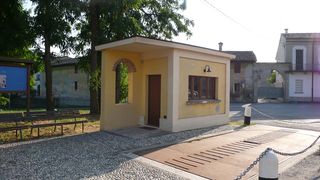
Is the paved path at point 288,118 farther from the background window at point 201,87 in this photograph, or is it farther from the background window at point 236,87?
the background window at point 236,87

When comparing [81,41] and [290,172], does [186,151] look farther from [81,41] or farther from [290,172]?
[81,41]

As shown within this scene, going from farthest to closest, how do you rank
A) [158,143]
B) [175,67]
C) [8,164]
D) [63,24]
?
[63,24]
[175,67]
[158,143]
[8,164]

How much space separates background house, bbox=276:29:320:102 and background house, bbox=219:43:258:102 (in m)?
4.74

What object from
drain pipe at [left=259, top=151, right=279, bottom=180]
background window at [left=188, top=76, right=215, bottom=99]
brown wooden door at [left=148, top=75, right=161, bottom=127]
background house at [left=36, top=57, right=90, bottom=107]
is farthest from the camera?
background house at [left=36, top=57, right=90, bottom=107]

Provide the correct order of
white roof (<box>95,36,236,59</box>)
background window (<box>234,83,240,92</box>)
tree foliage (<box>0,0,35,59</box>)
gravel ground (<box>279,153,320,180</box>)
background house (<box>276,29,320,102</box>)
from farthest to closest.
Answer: background window (<box>234,83,240,92</box>), background house (<box>276,29,320,102</box>), tree foliage (<box>0,0,35,59</box>), white roof (<box>95,36,236,59</box>), gravel ground (<box>279,153,320,180</box>)

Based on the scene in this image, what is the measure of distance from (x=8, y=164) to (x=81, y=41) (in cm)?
1104

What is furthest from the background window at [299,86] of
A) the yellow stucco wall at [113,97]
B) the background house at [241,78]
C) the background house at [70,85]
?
the yellow stucco wall at [113,97]

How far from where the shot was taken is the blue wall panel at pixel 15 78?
8602 millimetres

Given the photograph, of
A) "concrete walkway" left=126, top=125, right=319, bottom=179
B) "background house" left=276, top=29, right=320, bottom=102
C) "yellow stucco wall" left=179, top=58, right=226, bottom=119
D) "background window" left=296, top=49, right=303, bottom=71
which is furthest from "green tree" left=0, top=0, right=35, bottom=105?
"background window" left=296, top=49, right=303, bottom=71

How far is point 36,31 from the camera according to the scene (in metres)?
13.2

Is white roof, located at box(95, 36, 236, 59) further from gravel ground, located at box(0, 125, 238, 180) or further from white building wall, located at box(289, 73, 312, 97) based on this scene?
white building wall, located at box(289, 73, 312, 97)

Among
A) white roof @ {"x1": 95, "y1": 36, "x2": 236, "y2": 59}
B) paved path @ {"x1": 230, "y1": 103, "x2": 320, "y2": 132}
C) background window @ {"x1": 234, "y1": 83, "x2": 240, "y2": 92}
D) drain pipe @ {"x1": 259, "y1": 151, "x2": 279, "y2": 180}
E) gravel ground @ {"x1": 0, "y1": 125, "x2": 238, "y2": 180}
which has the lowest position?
paved path @ {"x1": 230, "y1": 103, "x2": 320, "y2": 132}

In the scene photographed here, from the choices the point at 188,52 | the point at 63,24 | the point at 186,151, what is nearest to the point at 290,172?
the point at 186,151

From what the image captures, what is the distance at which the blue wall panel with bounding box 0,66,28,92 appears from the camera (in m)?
8.60
